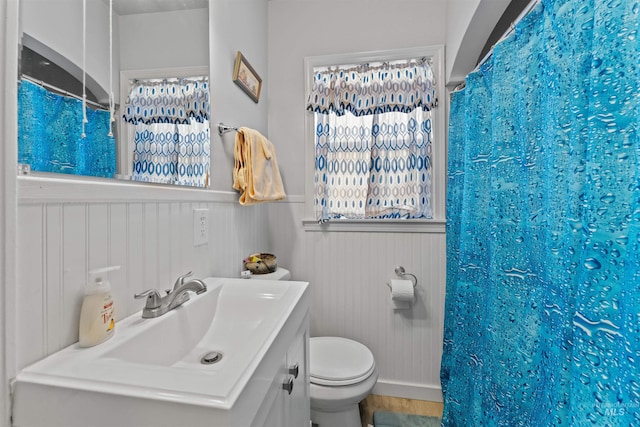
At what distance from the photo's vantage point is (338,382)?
1.28 m

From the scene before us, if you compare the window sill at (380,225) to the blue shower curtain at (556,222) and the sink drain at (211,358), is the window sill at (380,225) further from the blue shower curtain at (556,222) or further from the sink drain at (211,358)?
the sink drain at (211,358)

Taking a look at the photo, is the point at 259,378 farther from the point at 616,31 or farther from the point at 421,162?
the point at 421,162

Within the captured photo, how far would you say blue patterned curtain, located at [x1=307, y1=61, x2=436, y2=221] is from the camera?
1699 millimetres

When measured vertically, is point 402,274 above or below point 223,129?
below

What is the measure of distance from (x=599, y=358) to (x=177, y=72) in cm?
144

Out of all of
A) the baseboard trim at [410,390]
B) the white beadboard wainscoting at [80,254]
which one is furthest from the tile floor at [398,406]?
the white beadboard wainscoting at [80,254]

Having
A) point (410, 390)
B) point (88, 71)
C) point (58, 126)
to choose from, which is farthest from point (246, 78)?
point (410, 390)

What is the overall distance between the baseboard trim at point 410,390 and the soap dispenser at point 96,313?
165 centimetres

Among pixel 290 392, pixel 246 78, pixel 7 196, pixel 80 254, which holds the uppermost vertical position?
pixel 246 78

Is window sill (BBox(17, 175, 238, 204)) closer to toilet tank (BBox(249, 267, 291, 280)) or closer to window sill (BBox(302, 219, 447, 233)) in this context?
toilet tank (BBox(249, 267, 291, 280))

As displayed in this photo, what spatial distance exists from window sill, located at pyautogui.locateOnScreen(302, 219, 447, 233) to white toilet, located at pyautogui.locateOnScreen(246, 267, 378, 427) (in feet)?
1.42

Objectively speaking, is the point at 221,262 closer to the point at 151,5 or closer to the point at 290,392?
the point at 290,392

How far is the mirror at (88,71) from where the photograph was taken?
0.55 meters

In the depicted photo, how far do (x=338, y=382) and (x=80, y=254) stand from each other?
1.15 m
